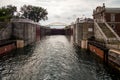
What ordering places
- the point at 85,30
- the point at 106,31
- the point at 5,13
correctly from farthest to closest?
1. the point at 5,13
2. the point at 85,30
3. the point at 106,31

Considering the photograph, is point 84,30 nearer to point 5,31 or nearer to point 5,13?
point 5,31

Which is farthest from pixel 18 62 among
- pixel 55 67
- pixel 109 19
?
pixel 109 19

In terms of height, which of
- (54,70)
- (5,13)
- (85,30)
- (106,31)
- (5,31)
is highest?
(5,13)

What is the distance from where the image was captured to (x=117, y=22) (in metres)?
62.9

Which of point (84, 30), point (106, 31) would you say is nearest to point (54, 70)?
point (106, 31)

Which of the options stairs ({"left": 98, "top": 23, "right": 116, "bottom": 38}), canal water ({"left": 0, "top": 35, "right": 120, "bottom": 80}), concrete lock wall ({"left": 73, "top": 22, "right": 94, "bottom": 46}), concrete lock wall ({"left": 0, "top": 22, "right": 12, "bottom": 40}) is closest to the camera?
canal water ({"left": 0, "top": 35, "right": 120, "bottom": 80})

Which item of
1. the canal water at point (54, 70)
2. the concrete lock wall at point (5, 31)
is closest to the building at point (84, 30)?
the concrete lock wall at point (5, 31)

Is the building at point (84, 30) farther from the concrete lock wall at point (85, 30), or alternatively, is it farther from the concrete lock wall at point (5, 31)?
the concrete lock wall at point (5, 31)

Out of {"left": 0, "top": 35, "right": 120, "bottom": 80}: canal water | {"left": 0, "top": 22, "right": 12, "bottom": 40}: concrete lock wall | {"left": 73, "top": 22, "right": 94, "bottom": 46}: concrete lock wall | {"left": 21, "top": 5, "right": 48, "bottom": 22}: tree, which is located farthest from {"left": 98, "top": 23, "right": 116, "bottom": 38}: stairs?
{"left": 21, "top": 5, "right": 48, "bottom": 22}: tree

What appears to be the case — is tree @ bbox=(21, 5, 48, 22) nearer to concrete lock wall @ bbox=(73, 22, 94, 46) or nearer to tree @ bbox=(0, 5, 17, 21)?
tree @ bbox=(0, 5, 17, 21)

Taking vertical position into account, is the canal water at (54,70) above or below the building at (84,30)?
below

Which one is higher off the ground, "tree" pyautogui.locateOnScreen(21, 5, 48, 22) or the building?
"tree" pyautogui.locateOnScreen(21, 5, 48, 22)

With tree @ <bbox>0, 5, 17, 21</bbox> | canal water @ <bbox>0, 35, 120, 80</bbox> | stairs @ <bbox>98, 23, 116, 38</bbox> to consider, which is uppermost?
tree @ <bbox>0, 5, 17, 21</bbox>

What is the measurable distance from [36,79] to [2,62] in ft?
42.2
